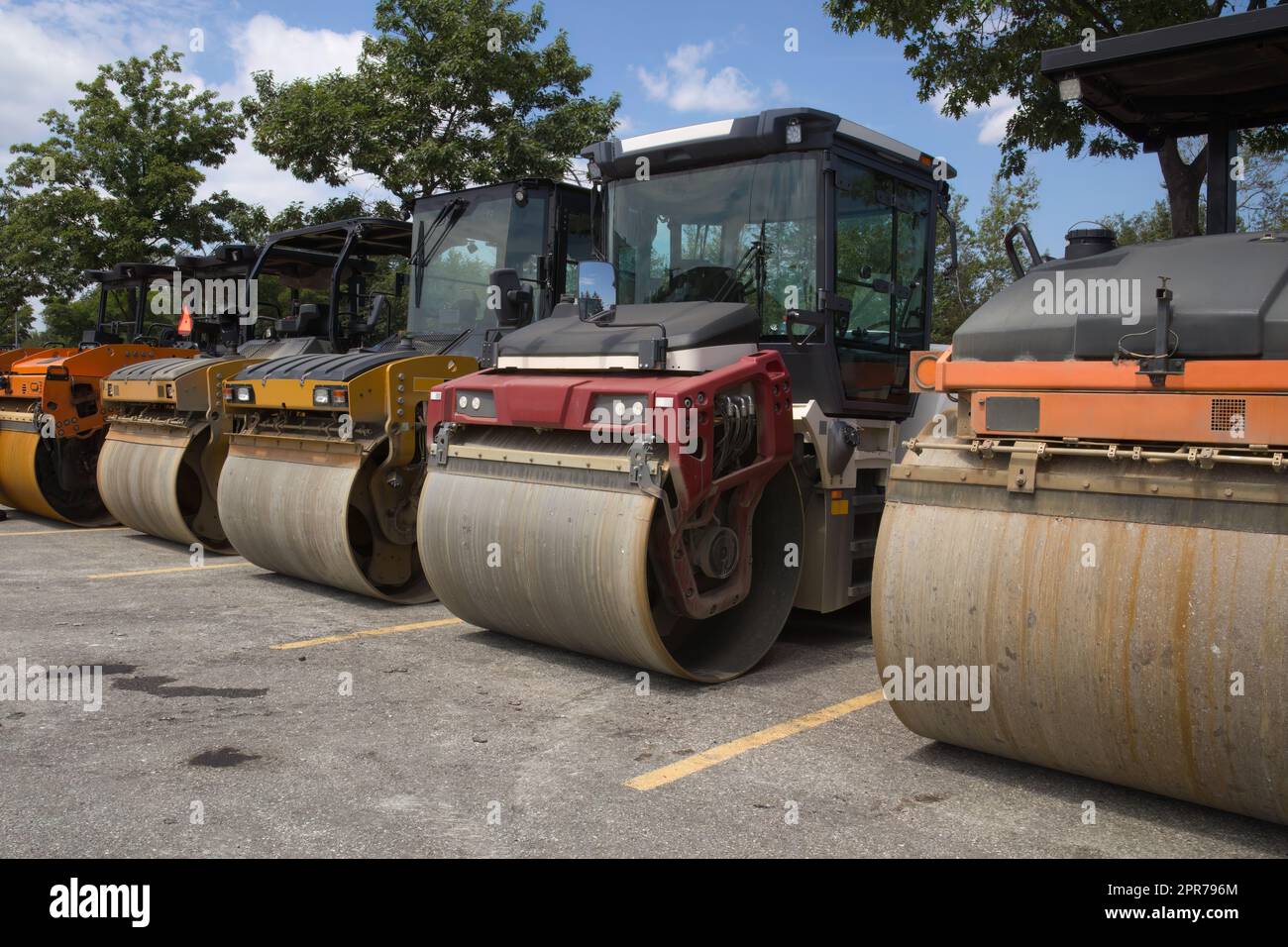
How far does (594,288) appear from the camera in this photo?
6242 mm

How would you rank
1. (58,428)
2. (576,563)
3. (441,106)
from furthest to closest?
(441,106) < (58,428) < (576,563)

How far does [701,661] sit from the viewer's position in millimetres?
5773

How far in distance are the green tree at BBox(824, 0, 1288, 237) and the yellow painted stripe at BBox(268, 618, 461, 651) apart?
730 centimetres

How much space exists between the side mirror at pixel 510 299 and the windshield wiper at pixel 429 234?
1241 millimetres

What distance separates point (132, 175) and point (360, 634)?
942 inches

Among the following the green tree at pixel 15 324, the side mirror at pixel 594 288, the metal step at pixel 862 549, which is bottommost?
the metal step at pixel 862 549

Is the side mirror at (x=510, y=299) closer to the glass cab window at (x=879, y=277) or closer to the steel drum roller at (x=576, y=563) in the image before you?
the steel drum roller at (x=576, y=563)

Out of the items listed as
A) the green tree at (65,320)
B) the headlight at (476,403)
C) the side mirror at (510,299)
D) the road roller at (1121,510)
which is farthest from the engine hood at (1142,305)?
the green tree at (65,320)

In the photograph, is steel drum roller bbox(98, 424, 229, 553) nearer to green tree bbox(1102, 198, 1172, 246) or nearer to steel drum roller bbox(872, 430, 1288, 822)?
steel drum roller bbox(872, 430, 1288, 822)

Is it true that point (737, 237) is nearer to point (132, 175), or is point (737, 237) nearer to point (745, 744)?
point (745, 744)

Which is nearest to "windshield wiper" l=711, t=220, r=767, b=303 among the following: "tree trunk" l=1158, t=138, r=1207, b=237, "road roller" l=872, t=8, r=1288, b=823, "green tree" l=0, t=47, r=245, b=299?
"road roller" l=872, t=8, r=1288, b=823

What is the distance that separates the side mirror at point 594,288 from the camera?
6133mm

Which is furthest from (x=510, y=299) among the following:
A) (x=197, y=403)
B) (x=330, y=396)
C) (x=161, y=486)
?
(x=161, y=486)
